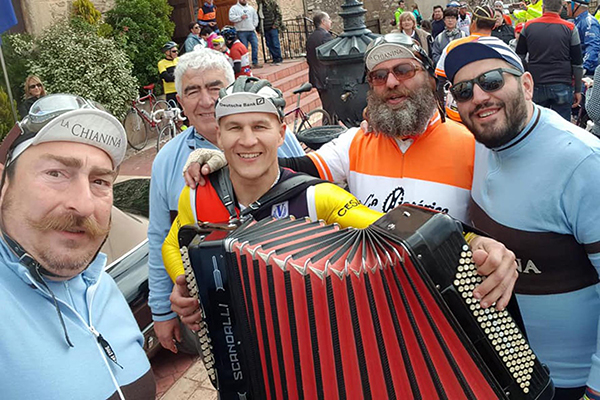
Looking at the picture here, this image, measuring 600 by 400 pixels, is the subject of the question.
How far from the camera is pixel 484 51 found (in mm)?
1939

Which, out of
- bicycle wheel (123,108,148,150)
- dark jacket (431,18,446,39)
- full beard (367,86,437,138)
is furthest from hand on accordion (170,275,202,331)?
dark jacket (431,18,446,39)

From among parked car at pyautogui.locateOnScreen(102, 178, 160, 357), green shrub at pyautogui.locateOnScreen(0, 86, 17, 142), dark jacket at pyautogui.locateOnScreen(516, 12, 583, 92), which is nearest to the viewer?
parked car at pyautogui.locateOnScreen(102, 178, 160, 357)

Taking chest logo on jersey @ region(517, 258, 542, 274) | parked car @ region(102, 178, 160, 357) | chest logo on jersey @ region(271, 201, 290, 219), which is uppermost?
chest logo on jersey @ region(271, 201, 290, 219)

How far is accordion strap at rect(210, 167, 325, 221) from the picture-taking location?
2023 mm

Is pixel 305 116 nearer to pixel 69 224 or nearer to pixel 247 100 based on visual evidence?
pixel 247 100

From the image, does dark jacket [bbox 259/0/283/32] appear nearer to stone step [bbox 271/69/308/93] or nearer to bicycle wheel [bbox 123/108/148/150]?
stone step [bbox 271/69/308/93]

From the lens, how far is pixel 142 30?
10.5 metres

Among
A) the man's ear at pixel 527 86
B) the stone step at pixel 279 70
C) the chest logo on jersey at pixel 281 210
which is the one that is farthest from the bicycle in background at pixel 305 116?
the man's ear at pixel 527 86

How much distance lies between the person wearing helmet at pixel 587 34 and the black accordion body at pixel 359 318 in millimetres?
6762

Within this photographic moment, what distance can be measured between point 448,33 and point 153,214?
25.3 feet

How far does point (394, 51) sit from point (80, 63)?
7.80 meters

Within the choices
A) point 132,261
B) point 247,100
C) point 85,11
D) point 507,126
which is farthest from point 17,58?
point 507,126

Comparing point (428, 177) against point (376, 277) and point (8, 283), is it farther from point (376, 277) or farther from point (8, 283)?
point (8, 283)

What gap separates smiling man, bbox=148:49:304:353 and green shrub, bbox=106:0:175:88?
791cm
